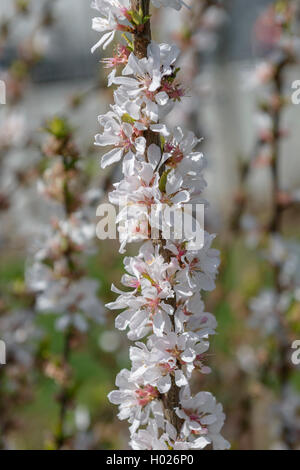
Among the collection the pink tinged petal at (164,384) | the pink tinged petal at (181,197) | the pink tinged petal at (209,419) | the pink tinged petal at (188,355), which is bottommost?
the pink tinged petal at (209,419)

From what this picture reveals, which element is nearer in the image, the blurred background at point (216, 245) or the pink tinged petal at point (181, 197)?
the pink tinged petal at point (181, 197)

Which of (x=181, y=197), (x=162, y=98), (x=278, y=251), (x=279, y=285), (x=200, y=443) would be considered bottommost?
(x=200, y=443)

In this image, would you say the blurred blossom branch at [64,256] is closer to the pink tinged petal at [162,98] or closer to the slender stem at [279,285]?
the pink tinged petal at [162,98]

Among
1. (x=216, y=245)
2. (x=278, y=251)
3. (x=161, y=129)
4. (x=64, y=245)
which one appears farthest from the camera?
(x=216, y=245)

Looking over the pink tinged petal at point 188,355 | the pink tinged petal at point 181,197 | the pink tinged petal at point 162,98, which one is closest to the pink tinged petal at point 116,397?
the pink tinged petal at point 188,355

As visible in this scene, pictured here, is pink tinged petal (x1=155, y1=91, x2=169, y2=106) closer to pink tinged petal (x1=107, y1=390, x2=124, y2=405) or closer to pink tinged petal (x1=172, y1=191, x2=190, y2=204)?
pink tinged petal (x1=172, y1=191, x2=190, y2=204)

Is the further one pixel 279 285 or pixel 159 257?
pixel 279 285

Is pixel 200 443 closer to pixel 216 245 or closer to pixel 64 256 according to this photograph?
pixel 64 256

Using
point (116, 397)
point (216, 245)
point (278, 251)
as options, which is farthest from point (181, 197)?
point (216, 245)

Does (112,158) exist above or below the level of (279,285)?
above

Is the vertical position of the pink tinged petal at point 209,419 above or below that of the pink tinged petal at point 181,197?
below
